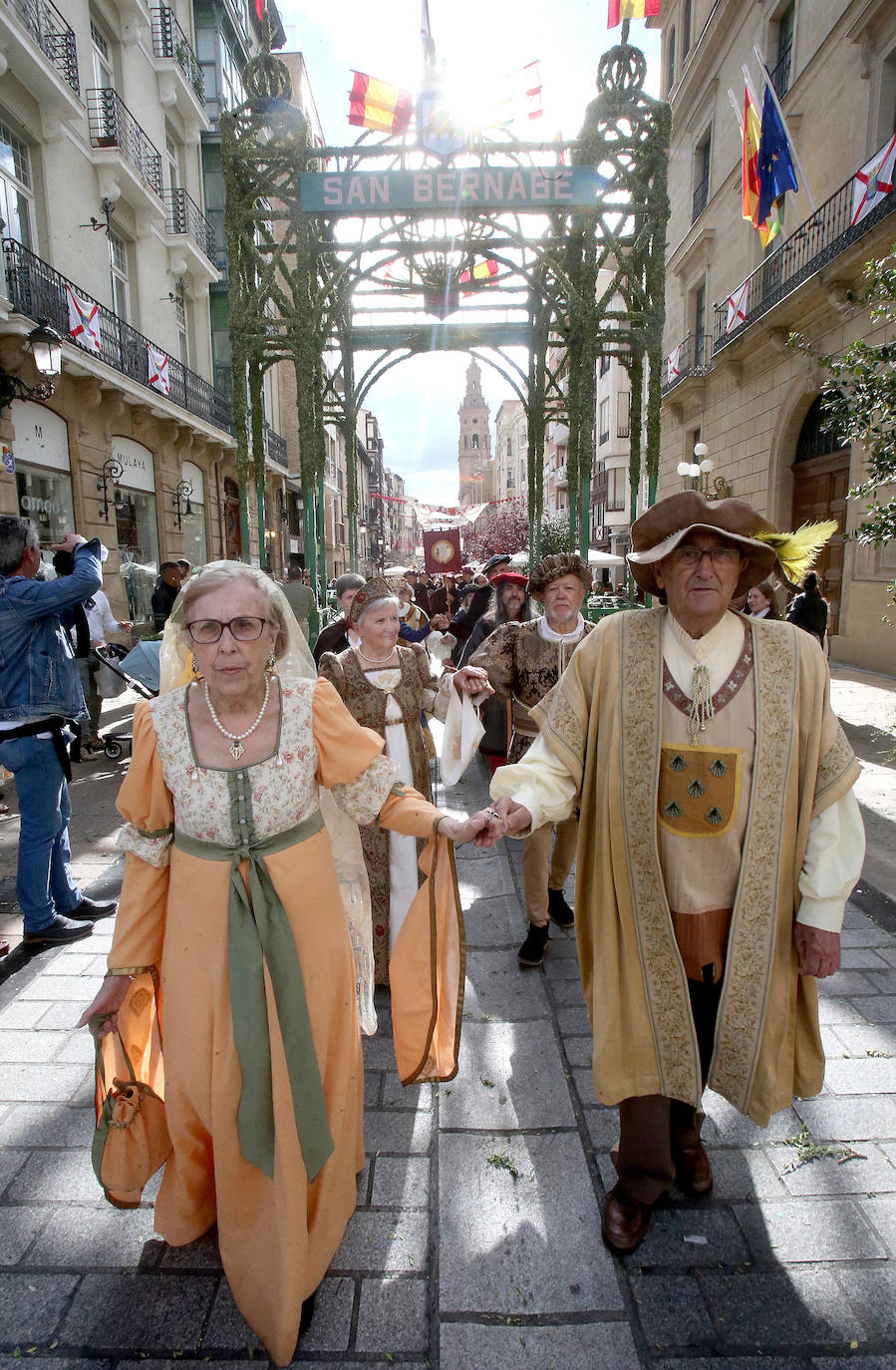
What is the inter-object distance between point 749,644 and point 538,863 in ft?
6.00

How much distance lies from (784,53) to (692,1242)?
19561mm

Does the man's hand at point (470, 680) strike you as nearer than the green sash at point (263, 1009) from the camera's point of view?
No

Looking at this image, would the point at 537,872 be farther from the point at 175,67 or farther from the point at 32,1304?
the point at 175,67

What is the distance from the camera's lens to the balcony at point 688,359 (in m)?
17.7

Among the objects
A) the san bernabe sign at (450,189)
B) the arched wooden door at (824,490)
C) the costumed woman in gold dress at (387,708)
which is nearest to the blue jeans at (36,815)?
the costumed woman in gold dress at (387,708)

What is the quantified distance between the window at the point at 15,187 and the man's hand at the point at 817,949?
1277 centimetres

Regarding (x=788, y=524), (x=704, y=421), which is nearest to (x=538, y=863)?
(x=788, y=524)

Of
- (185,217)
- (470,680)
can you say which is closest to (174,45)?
(185,217)

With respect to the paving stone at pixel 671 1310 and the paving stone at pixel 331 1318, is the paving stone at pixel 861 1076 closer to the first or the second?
the paving stone at pixel 671 1310

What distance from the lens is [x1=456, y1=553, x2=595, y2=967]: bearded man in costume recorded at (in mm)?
3486

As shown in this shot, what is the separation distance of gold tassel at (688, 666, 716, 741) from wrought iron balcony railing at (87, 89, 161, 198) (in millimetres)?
15524

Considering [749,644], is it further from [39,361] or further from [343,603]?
[39,361]

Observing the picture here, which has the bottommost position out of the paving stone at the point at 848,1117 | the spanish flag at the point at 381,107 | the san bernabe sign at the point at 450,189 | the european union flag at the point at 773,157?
the paving stone at the point at 848,1117

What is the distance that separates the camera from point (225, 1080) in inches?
70.2
